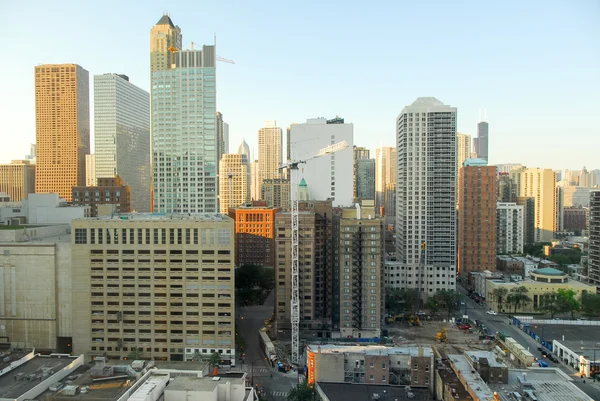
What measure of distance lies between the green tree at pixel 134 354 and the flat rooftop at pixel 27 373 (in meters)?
8.18

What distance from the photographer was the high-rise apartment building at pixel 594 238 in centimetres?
7425

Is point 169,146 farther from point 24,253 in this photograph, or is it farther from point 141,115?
point 141,115

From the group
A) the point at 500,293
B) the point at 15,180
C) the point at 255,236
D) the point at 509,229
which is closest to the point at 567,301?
the point at 500,293

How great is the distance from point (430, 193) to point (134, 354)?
50.5m

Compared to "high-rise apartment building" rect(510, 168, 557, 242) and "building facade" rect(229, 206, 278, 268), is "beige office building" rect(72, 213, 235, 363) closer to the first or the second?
"building facade" rect(229, 206, 278, 268)

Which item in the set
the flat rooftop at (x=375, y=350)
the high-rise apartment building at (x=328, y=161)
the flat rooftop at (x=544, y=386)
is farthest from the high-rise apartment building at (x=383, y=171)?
the flat rooftop at (x=544, y=386)

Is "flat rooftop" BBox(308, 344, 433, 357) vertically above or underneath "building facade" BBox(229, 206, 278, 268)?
underneath

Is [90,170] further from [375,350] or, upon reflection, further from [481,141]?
[481,141]

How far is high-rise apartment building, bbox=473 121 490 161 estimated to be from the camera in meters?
193

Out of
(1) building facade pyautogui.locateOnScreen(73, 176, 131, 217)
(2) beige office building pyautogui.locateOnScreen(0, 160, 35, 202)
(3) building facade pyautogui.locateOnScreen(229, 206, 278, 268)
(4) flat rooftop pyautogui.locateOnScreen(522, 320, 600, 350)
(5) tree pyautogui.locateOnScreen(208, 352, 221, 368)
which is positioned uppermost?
(2) beige office building pyautogui.locateOnScreen(0, 160, 35, 202)

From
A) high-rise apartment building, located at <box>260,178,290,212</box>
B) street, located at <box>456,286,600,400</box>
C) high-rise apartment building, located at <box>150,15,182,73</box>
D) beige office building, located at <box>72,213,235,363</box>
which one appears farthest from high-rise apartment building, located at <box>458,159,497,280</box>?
high-rise apartment building, located at <box>260,178,290,212</box>

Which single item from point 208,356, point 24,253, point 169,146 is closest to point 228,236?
point 208,356

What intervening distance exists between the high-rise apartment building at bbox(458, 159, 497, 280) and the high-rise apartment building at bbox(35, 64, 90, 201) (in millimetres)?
109683

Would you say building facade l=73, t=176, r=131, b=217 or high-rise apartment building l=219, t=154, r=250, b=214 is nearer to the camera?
building facade l=73, t=176, r=131, b=217
